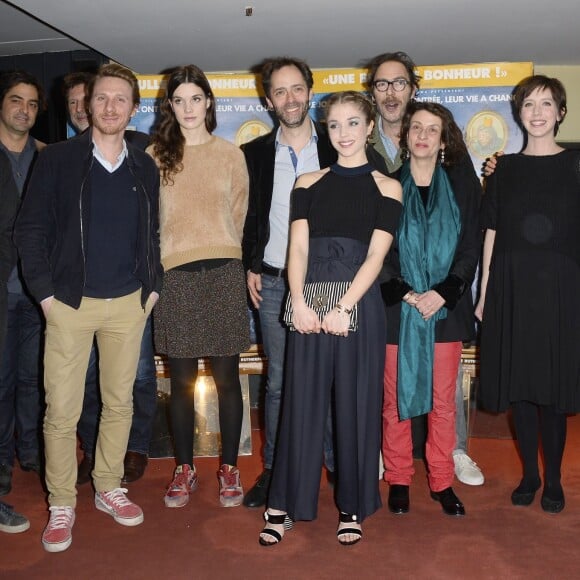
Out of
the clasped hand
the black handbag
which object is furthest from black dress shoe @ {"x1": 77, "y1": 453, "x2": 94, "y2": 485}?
the clasped hand

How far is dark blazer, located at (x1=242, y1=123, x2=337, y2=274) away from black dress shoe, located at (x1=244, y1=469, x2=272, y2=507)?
2.86ft

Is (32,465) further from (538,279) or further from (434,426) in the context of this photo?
(538,279)

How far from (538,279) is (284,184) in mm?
1074

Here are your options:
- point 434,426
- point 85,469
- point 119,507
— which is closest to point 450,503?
point 434,426

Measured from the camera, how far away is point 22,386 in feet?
11.0

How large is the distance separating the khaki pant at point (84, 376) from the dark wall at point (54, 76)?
11.3 ft

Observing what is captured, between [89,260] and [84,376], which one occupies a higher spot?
[89,260]

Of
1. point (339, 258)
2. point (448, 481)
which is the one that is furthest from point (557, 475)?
point (339, 258)

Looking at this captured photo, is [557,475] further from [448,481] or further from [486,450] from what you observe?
[486,450]

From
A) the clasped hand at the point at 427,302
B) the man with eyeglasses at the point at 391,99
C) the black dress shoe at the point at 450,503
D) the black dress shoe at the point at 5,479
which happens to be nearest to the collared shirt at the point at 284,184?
the man with eyeglasses at the point at 391,99

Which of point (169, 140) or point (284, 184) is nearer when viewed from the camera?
point (169, 140)

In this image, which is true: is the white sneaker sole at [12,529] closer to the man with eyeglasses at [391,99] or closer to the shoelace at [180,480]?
the shoelace at [180,480]

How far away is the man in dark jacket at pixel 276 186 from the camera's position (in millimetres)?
2812

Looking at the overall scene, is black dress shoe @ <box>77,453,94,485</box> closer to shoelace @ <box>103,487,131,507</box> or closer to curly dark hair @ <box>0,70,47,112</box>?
shoelace @ <box>103,487,131,507</box>
